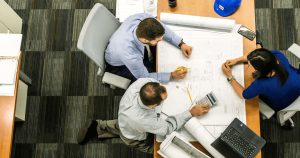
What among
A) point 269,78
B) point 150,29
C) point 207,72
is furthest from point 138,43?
point 269,78

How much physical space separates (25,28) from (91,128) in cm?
125

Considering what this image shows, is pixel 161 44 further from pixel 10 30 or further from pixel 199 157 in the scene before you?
pixel 10 30

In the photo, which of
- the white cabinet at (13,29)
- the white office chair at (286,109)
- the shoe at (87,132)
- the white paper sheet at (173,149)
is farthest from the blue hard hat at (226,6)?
the white cabinet at (13,29)

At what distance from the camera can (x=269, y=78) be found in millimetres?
1892

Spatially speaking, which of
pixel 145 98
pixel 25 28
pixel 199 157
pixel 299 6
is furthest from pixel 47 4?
pixel 299 6

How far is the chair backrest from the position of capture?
77.7 inches

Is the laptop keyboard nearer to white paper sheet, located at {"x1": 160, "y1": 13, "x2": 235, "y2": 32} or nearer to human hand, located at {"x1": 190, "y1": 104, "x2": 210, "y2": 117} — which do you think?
human hand, located at {"x1": 190, "y1": 104, "x2": 210, "y2": 117}

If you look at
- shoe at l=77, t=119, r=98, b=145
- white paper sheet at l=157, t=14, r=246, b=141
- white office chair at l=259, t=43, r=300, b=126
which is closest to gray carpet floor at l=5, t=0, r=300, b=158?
shoe at l=77, t=119, r=98, b=145

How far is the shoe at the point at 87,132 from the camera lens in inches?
103

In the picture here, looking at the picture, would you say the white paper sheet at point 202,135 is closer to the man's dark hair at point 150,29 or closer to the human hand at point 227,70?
the human hand at point 227,70

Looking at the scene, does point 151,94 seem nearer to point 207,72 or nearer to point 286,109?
point 207,72

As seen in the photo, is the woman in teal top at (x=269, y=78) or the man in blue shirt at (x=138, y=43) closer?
the woman in teal top at (x=269, y=78)

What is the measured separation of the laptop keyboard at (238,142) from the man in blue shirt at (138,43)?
0.45 metres

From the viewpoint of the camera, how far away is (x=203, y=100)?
6.38 feet
